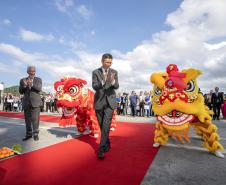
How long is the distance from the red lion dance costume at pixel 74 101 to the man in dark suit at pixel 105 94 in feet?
4.87

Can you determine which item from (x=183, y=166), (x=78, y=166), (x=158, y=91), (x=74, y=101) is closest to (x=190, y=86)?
(x=158, y=91)

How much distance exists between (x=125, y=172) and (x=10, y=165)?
159 cm

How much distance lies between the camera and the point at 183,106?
3.30 m

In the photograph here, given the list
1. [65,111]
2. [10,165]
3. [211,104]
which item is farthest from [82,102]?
[211,104]

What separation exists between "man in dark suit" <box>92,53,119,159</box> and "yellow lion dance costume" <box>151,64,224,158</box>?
2.85ft

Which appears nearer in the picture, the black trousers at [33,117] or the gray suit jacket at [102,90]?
the gray suit jacket at [102,90]

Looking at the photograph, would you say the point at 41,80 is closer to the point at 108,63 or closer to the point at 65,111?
the point at 65,111

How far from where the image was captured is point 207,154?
3402 millimetres

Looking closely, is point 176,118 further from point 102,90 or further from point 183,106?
point 102,90

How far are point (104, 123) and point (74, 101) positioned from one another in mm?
1658

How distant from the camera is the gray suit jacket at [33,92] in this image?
4.43 meters

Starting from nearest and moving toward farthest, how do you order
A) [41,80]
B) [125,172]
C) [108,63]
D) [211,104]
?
[125,172]
[108,63]
[41,80]
[211,104]

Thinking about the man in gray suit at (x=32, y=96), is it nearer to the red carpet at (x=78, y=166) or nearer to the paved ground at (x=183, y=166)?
the paved ground at (x=183, y=166)

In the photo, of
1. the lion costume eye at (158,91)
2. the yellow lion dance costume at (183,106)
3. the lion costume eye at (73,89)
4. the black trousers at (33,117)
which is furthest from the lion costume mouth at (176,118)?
the black trousers at (33,117)
